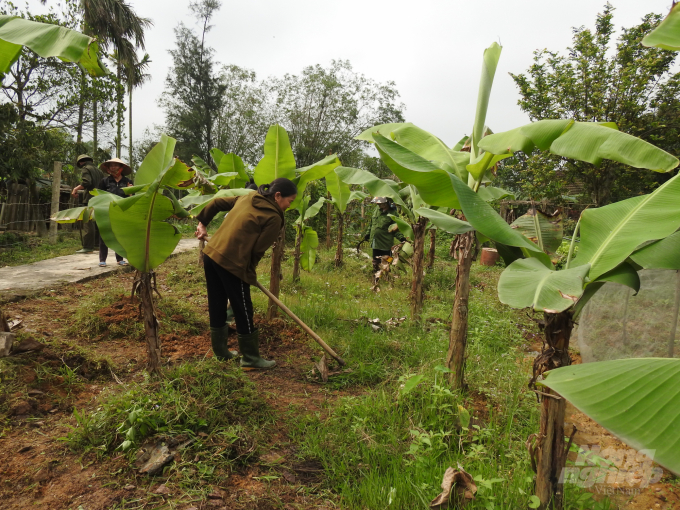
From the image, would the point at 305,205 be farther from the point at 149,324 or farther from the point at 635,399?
the point at 635,399

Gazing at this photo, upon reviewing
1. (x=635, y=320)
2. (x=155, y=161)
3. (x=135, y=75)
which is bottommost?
(x=635, y=320)

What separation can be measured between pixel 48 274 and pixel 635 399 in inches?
273

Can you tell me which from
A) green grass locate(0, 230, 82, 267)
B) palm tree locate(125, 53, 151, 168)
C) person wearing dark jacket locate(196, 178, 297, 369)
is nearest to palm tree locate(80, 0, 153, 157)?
palm tree locate(125, 53, 151, 168)

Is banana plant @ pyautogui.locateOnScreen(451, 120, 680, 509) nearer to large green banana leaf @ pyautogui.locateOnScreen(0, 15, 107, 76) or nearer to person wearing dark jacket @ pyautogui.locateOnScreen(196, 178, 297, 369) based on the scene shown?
person wearing dark jacket @ pyautogui.locateOnScreen(196, 178, 297, 369)

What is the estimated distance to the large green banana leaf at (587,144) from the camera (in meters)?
1.65

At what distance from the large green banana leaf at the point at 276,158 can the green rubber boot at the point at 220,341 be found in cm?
172

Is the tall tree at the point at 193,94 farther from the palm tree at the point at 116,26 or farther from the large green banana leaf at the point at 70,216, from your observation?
the large green banana leaf at the point at 70,216

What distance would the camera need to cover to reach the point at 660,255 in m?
1.46

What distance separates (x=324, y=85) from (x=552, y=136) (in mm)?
21843

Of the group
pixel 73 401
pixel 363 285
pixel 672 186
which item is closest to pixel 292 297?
pixel 363 285

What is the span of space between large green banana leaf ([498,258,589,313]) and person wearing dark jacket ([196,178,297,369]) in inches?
88.4

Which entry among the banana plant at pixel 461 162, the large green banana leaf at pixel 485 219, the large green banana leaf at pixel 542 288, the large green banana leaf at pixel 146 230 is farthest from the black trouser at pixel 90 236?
the large green banana leaf at pixel 542 288

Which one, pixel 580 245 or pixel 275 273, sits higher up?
pixel 580 245

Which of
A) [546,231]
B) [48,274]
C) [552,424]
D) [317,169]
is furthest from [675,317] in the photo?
[48,274]
